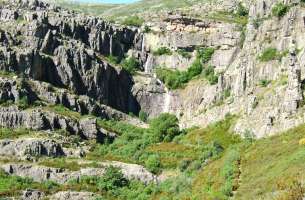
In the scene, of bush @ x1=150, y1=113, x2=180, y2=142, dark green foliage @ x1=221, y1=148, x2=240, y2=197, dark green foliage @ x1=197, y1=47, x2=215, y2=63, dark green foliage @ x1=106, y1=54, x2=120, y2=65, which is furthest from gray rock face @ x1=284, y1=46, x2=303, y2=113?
dark green foliage @ x1=106, y1=54, x2=120, y2=65

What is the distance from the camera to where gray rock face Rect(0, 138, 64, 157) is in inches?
4092

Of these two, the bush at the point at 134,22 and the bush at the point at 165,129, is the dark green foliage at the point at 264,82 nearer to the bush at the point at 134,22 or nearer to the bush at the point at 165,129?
the bush at the point at 165,129

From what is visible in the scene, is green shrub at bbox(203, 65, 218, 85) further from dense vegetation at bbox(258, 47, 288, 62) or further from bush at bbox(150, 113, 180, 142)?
dense vegetation at bbox(258, 47, 288, 62)

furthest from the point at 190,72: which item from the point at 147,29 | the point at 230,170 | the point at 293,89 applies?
the point at 230,170

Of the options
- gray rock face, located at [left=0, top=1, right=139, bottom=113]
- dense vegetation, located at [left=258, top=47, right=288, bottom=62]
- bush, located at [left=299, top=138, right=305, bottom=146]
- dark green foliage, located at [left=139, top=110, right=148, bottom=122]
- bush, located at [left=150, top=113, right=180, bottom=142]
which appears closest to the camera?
bush, located at [left=299, top=138, right=305, bottom=146]

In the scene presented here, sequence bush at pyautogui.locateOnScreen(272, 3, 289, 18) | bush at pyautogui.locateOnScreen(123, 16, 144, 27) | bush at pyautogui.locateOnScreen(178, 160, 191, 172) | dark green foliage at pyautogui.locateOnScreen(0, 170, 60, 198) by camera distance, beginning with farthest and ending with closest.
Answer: bush at pyautogui.locateOnScreen(123, 16, 144, 27)
bush at pyautogui.locateOnScreen(272, 3, 289, 18)
bush at pyautogui.locateOnScreen(178, 160, 191, 172)
dark green foliage at pyautogui.locateOnScreen(0, 170, 60, 198)

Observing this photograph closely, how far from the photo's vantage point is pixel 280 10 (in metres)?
123

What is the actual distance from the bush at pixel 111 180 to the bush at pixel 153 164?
473 centimetres

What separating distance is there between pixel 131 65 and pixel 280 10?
40.9 m

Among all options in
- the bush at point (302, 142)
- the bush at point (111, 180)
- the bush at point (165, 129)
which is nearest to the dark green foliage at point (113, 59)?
the bush at point (165, 129)

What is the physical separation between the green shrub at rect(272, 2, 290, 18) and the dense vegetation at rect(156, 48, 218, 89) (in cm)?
2120

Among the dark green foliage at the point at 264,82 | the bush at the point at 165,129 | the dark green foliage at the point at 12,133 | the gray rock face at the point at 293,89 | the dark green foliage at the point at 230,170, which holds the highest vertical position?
the gray rock face at the point at 293,89

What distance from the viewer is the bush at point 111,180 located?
97.4m

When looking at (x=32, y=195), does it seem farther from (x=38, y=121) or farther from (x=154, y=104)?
(x=154, y=104)
